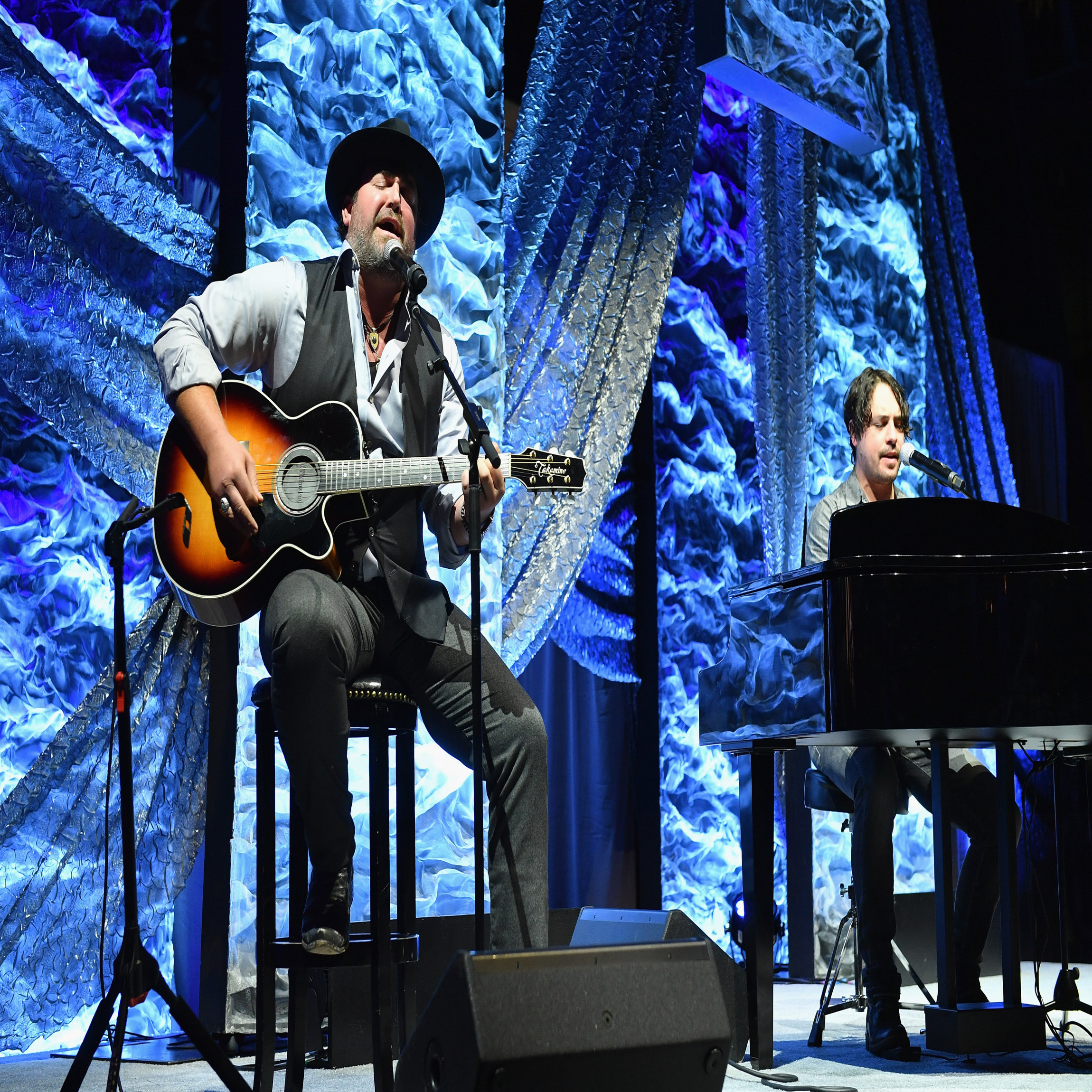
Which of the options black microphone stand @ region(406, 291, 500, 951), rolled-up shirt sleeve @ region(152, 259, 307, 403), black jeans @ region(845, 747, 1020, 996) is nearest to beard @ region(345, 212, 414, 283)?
rolled-up shirt sleeve @ region(152, 259, 307, 403)

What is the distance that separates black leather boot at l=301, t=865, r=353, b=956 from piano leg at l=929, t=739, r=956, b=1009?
1.39m

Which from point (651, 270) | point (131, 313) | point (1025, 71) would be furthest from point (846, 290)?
point (131, 313)

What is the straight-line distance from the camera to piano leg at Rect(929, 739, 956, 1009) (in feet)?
9.84

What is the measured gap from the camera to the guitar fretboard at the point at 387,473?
245 cm

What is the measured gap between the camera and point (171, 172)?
3.48 metres

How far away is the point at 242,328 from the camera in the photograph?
2.55m

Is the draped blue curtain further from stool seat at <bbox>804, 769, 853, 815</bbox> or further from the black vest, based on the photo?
the black vest

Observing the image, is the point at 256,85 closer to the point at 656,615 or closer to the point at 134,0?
→ the point at 134,0

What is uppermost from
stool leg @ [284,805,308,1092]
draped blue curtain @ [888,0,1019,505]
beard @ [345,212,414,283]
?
draped blue curtain @ [888,0,1019,505]

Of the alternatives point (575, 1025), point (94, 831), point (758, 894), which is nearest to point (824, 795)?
point (758, 894)

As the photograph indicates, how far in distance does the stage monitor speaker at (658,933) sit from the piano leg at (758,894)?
0.12 ft

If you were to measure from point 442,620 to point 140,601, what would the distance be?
113cm

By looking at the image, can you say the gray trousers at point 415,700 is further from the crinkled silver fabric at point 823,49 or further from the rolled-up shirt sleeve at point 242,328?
the crinkled silver fabric at point 823,49

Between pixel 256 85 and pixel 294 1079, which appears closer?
pixel 294 1079
